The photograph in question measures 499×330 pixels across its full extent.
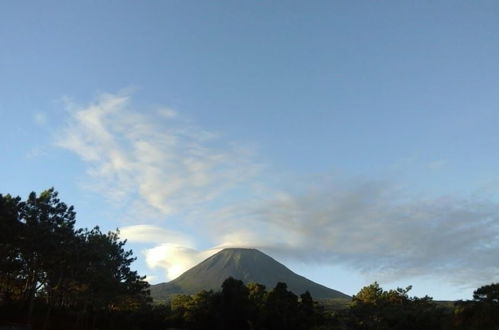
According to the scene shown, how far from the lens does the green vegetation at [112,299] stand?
3894 centimetres

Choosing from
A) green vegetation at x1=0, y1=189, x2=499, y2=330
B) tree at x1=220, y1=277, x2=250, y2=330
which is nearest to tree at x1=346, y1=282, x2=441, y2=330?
green vegetation at x1=0, y1=189, x2=499, y2=330

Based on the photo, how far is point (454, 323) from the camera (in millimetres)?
45062

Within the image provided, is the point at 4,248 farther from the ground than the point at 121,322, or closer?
farther from the ground

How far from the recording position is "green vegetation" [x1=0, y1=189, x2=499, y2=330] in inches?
1533

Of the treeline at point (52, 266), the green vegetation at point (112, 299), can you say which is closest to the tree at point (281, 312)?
the green vegetation at point (112, 299)

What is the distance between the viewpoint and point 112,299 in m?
53.4

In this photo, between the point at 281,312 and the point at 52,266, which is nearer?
the point at 52,266

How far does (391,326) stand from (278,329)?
50.2ft

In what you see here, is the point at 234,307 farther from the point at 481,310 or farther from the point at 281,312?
the point at 481,310

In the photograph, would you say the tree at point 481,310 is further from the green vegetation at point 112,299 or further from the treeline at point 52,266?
the treeline at point 52,266

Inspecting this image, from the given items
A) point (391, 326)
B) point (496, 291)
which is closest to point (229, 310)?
point (391, 326)

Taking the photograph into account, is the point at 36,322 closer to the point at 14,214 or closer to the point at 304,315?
the point at 14,214

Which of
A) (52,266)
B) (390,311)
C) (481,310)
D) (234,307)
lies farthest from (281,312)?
(52,266)

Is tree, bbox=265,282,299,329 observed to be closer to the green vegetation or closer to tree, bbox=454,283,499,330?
the green vegetation
